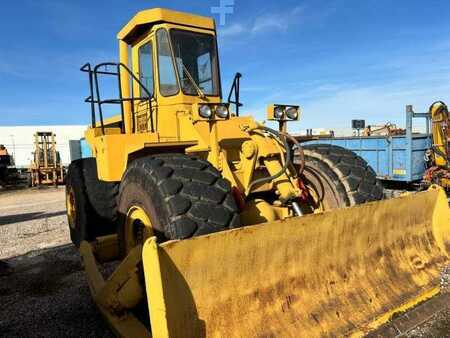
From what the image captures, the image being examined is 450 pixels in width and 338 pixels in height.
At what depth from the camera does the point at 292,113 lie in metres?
4.03

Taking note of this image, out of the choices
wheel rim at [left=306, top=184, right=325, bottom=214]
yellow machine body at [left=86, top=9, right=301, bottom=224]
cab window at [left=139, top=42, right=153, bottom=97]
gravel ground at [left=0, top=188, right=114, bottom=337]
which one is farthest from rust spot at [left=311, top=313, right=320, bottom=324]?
cab window at [left=139, top=42, right=153, bottom=97]

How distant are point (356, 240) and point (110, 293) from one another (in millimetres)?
2078

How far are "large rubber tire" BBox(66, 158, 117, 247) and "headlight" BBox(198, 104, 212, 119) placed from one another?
2465mm

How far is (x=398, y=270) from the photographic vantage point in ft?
11.6

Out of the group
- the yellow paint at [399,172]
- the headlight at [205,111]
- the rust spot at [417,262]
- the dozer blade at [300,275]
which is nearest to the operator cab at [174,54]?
the headlight at [205,111]

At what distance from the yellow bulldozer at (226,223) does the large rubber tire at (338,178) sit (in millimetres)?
14

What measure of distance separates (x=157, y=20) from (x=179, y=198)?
2538 millimetres

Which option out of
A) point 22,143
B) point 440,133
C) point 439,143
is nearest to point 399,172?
point 439,143

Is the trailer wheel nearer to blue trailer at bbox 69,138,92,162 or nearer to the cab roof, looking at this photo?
the cab roof

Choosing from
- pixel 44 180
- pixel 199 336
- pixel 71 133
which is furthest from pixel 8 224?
pixel 71 133

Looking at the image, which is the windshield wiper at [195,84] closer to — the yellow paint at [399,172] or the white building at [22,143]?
the yellow paint at [399,172]

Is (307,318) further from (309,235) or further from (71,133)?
(71,133)

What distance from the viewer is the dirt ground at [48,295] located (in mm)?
3490

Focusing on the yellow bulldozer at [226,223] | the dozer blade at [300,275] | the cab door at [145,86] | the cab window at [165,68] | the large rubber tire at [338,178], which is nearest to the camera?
the dozer blade at [300,275]
